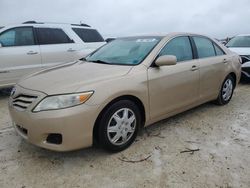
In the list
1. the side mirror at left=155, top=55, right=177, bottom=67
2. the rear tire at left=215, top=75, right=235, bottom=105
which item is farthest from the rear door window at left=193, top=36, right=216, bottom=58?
the side mirror at left=155, top=55, right=177, bottom=67

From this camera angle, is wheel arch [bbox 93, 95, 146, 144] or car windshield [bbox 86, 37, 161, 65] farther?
car windshield [bbox 86, 37, 161, 65]

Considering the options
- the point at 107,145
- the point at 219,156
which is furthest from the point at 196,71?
the point at 107,145

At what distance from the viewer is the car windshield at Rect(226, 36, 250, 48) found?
8445 millimetres

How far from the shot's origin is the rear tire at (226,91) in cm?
516

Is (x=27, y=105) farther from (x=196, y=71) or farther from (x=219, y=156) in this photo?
(x=196, y=71)

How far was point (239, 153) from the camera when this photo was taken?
11.1ft

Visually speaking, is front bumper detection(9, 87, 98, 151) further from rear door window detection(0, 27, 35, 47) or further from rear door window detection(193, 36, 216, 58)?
rear door window detection(0, 27, 35, 47)

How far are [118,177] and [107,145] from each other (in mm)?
453

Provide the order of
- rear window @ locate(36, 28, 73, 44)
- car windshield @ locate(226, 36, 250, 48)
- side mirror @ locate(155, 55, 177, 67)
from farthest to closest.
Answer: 1. car windshield @ locate(226, 36, 250, 48)
2. rear window @ locate(36, 28, 73, 44)
3. side mirror @ locate(155, 55, 177, 67)

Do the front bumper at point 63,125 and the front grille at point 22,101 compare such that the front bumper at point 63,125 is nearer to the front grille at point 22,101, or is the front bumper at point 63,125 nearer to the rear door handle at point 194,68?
the front grille at point 22,101

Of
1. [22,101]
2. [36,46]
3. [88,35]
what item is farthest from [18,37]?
[22,101]

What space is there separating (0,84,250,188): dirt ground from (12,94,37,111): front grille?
24.5 inches

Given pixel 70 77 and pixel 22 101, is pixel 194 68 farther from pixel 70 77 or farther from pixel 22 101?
pixel 22 101

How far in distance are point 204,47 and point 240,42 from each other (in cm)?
456
